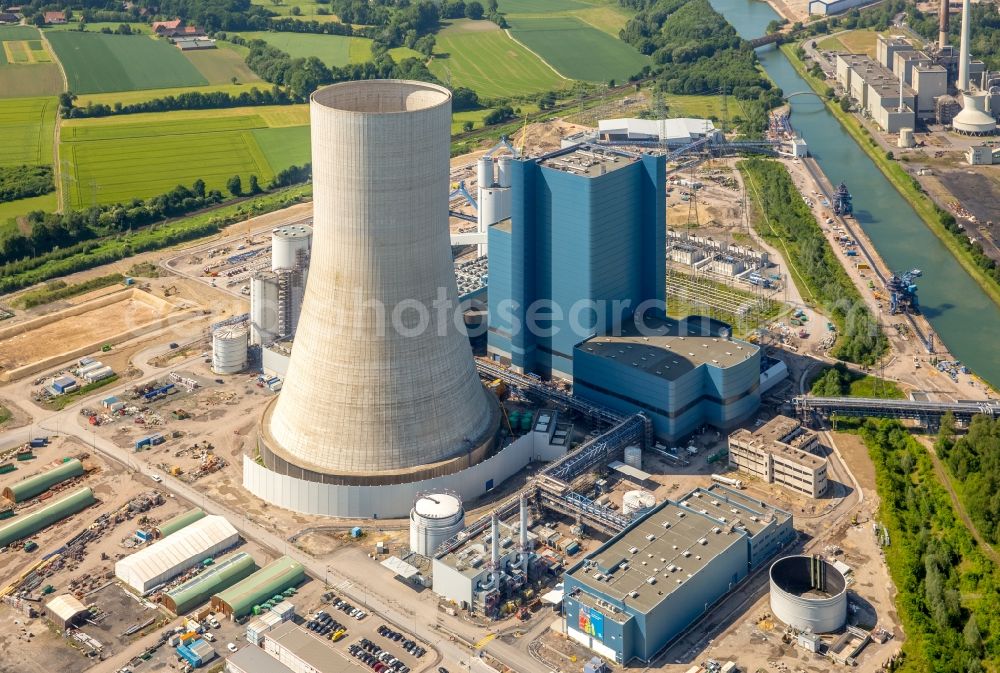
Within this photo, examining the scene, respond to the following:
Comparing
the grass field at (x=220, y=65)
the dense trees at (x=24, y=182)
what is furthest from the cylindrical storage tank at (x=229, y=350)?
the grass field at (x=220, y=65)

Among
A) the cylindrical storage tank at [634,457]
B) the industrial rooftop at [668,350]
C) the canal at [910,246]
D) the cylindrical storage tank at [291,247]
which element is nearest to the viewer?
the cylindrical storage tank at [634,457]

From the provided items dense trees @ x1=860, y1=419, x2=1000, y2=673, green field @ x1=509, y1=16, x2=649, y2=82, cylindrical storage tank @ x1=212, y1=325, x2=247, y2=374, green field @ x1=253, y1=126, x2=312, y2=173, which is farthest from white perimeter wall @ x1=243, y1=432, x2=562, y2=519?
green field @ x1=509, y1=16, x2=649, y2=82

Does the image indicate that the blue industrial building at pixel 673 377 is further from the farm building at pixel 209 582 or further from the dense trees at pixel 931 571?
the farm building at pixel 209 582

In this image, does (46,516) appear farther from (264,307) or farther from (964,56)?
(964,56)

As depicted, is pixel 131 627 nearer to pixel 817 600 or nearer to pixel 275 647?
pixel 275 647

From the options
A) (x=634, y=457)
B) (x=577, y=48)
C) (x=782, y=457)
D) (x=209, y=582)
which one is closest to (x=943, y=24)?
(x=577, y=48)
